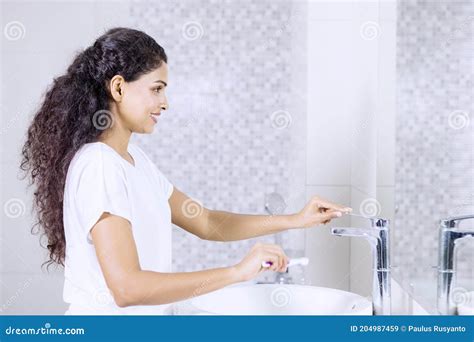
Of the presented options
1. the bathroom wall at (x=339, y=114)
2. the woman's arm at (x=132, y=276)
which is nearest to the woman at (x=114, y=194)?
the woman's arm at (x=132, y=276)

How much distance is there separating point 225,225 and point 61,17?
1.82ft

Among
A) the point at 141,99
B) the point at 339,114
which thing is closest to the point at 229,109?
the point at 339,114

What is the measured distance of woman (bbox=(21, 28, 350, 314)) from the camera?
2.83 feet

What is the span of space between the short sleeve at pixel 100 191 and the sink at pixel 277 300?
0.25 metres

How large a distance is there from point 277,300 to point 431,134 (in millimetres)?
408

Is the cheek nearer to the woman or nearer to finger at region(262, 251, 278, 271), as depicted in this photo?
the woman

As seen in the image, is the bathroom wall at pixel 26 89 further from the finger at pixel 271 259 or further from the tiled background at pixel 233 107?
the finger at pixel 271 259

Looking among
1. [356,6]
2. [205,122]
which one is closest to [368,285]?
[205,122]

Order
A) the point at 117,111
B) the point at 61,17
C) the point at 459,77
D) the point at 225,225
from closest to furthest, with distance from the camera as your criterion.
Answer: the point at 459,77
the point at 117,111
the point at 225,225
the point at 61,17

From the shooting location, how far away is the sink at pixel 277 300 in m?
1.10

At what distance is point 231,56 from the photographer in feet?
4.40

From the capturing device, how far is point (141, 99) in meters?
1.03

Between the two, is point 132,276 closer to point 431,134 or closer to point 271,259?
point 271,259
